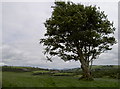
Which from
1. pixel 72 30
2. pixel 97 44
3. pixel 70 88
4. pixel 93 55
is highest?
pixel 72 30

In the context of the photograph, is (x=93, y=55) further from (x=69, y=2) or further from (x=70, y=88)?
(x=70, y=88)

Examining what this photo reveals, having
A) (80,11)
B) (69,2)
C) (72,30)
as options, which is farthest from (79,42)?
(69,2)

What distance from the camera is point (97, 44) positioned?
1592 inches

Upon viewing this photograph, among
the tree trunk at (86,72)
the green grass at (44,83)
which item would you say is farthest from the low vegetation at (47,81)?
the tree trunk at (86,72)

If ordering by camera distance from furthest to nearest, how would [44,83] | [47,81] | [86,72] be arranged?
1. [86,72]
2. [47,81]
3. [44,83]

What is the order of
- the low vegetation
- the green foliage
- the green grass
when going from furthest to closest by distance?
the green foliage
the low vegetation
the green grass

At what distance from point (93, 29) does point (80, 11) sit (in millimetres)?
6348

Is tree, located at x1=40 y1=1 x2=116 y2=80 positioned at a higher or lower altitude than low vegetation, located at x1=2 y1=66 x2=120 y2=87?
higher

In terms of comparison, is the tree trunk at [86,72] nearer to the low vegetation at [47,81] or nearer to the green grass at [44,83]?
the low vegetation at [47,81]

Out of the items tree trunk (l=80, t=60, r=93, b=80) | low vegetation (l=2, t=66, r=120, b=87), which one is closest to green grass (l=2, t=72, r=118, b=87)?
low vegetation (l=2, t=66, r=120, b=87)

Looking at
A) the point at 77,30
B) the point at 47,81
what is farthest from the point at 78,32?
the point at 47,81

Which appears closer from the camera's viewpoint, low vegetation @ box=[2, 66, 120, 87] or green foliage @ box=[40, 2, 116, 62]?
low vegetation @ box=[2, 66, 120, 87]

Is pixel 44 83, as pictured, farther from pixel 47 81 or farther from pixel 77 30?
pixel 77 30

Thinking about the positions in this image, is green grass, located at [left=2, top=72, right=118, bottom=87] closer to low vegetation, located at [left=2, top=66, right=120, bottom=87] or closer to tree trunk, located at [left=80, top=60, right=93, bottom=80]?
low vegetation, located at [left=2, top=66, right=120, bottom=87]
